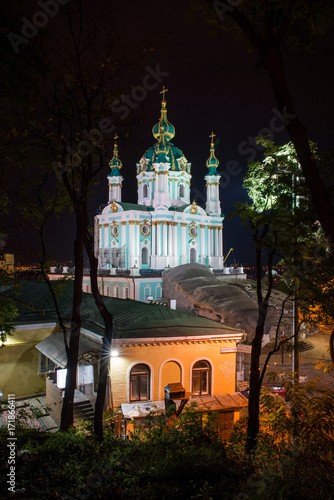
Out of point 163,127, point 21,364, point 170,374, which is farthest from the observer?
point 163,127

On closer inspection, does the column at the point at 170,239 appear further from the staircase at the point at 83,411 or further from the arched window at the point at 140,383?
the staircase at the point at 83,411

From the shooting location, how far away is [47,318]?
55.6 feet

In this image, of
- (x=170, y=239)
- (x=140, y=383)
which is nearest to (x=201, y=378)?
(x=140, y=383)

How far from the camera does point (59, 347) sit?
1423cm

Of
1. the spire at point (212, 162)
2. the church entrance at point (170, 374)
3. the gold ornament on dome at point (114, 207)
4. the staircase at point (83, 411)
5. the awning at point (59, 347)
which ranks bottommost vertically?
the staircase at point (83, 411)

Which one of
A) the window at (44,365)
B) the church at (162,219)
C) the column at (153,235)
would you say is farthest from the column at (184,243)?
the window at (44,365)

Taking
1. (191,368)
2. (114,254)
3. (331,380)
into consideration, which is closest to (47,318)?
(191,368)

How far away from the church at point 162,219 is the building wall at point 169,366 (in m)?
28.4

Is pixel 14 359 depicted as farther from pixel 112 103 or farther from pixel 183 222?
pixel 183 222

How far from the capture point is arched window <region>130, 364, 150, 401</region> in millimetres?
12711

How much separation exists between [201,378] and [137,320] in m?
3.25

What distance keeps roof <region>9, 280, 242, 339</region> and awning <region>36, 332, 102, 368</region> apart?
1.62 feet

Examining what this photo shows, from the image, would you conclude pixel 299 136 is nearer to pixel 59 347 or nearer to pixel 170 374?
pixel 170 374

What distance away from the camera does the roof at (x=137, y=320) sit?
13.0 meters
